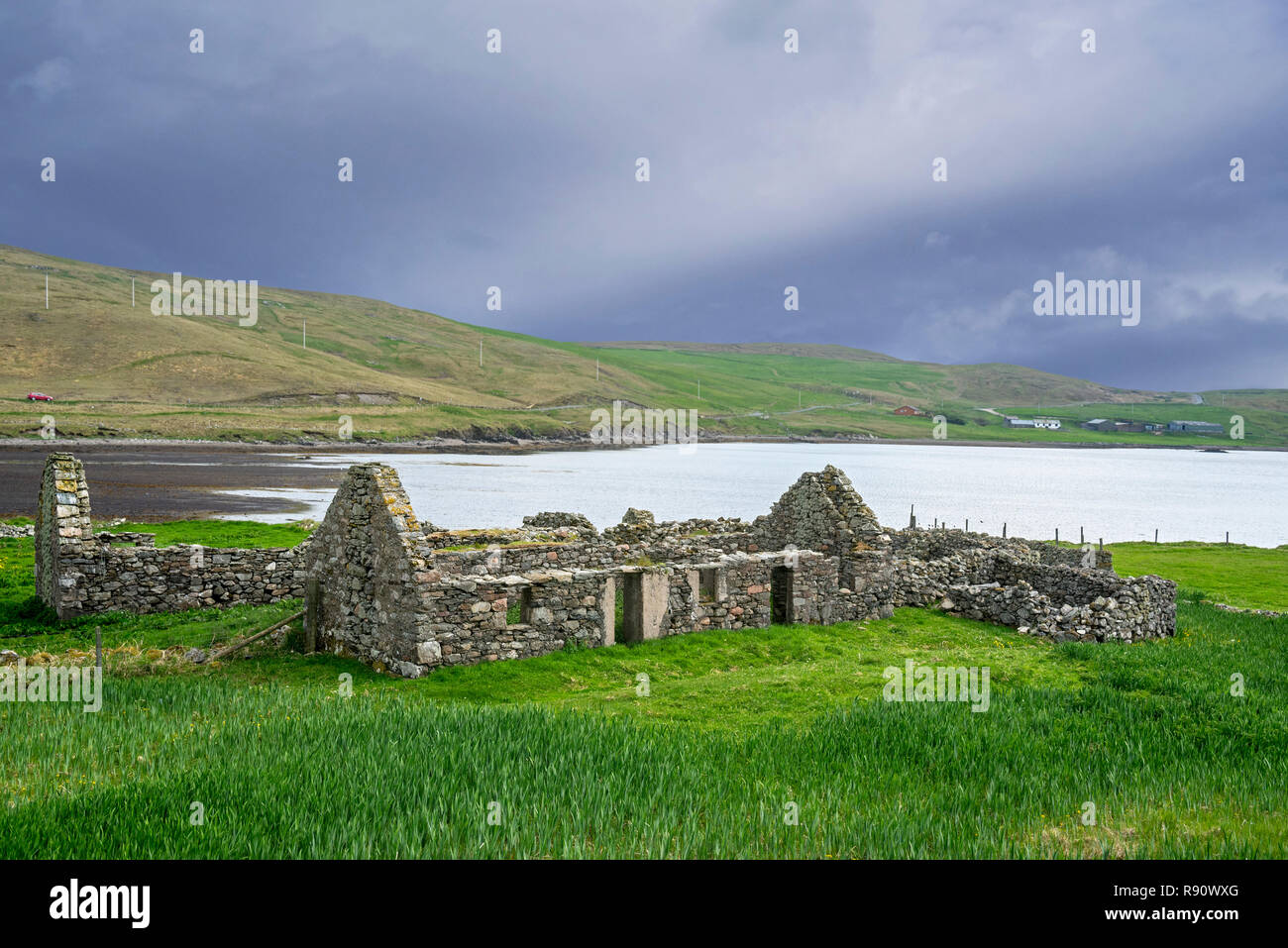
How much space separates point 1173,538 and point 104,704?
69223 millimetres

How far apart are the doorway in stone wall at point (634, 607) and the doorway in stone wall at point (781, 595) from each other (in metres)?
4.38

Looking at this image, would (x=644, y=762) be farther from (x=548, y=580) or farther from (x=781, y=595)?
(x=781, y=595)

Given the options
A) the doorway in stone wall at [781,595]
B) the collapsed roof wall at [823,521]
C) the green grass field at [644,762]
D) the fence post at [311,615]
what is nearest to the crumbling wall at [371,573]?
the fence post at [311,615]

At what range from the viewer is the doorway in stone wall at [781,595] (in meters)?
20.4

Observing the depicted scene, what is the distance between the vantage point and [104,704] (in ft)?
37.6

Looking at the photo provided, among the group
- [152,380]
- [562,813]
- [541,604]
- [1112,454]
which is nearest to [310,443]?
[152,380]

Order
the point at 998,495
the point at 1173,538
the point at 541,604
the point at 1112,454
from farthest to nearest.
Answer: the point at 1112,454 < the point at 998,495 < the point at 1173,538 < the point at 541,604

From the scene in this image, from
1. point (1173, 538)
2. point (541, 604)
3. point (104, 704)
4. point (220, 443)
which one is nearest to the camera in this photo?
point (104, 704)

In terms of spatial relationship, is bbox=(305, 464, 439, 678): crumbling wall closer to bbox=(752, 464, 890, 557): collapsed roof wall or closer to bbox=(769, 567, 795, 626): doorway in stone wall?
bbox=(769, 567, 795, 626): doorway in stone wall

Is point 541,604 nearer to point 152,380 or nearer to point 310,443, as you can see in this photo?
point 310,443

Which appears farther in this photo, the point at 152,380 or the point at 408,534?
the point at 152,380

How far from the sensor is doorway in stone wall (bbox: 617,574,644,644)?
17062 millimetres

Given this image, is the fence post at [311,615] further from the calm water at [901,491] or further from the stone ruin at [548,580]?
the calm water at [901,491]

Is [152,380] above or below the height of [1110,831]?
above
